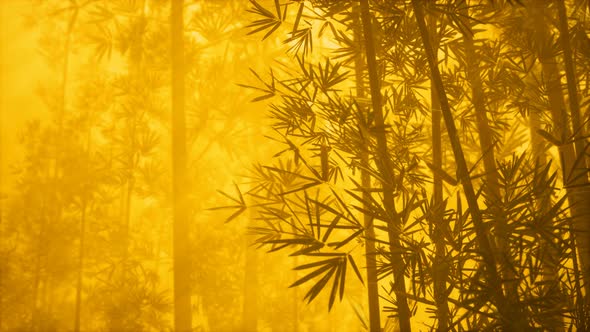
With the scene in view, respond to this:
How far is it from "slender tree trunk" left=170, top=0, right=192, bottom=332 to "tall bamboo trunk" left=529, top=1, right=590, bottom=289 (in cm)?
259

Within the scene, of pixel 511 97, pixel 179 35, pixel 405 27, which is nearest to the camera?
pixel 405 27

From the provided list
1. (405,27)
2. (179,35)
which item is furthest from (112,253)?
(405,27)

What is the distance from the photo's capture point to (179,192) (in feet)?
10.6

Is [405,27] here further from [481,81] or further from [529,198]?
[529,198]

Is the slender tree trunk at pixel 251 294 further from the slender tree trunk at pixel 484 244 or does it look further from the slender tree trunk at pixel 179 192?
the slender tree trunk at pixel 484 244

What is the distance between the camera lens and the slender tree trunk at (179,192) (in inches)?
125

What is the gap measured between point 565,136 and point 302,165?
2.69m

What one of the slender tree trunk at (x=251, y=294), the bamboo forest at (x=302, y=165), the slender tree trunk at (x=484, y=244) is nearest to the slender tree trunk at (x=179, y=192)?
the bamboo forest at (x=302, y=165)

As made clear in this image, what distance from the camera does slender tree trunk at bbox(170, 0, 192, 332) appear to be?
317 centimetres

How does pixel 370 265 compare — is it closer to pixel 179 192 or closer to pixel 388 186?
pixel 388 186

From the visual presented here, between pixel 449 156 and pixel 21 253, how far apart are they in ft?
20.2

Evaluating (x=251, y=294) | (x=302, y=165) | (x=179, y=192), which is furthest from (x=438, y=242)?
(x=251, y=294)

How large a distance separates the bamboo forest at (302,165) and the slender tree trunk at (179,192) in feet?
0.06

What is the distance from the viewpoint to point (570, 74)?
1702 millimetres
